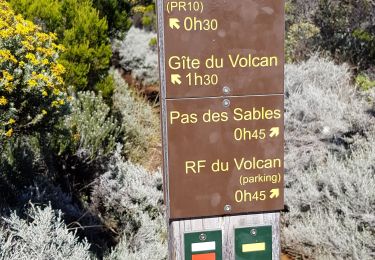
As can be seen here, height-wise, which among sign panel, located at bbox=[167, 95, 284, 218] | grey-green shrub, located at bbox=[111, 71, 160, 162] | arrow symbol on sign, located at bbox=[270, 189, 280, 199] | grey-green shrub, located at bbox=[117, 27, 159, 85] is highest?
grey-green shrub, located at bbox=[117, 27, 159, 85]

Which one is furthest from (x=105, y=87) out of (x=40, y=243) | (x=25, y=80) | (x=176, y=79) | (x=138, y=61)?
(x=176, y=79)

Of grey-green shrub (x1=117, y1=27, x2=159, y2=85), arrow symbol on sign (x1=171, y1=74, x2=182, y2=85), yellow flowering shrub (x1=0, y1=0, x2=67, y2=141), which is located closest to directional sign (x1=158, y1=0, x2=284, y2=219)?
arrow symbol on sign (x1=171, y1=74, x2=182, y2=85)

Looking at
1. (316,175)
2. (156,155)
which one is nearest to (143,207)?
(316,175)

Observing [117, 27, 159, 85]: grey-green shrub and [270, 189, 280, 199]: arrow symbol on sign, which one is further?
[117, 27, 159, 85]: grey-green shrub

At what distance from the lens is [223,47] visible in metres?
2.54

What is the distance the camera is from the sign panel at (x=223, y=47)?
249 cm

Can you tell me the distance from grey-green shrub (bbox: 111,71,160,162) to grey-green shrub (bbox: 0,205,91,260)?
9.60 ft

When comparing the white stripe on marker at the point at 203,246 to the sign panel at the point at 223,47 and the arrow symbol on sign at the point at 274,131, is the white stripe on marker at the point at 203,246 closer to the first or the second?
the arrow symbol on sign at the point at 274,131

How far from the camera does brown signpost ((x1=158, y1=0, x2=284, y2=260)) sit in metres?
2.50

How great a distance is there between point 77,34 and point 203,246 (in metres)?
4.73

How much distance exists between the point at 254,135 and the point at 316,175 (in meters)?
2.73

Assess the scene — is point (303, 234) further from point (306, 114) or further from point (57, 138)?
point (57, 138)

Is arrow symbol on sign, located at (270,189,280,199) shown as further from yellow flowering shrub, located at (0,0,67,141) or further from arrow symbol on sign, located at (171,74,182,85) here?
yellow flowering shrub, located at (0,0,67,141)

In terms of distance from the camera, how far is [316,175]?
5156mm
